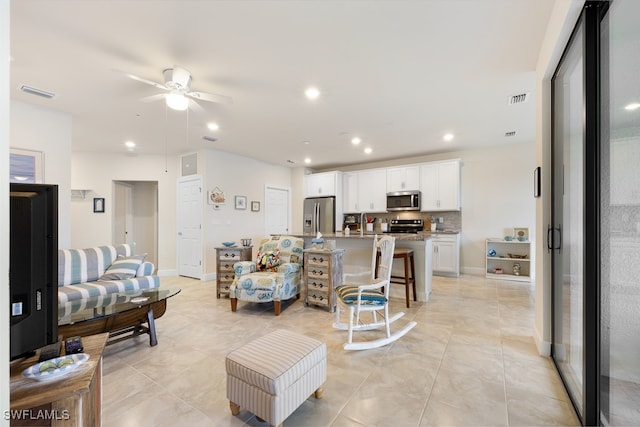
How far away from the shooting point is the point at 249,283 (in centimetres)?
340

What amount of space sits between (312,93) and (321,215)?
412 centimetres

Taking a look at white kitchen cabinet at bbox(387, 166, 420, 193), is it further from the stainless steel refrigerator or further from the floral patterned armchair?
the floral patterned armchair

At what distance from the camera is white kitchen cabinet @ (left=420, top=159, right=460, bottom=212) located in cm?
561

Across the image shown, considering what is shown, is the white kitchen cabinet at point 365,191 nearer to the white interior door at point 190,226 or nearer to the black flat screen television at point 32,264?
the white interior door at point 190,226

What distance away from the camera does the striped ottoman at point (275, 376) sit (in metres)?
1.45

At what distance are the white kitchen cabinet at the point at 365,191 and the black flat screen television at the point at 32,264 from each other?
598 cm

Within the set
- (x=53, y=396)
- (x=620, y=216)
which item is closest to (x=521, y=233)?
(x=620, y=216)

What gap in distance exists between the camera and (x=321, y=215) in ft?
22.9

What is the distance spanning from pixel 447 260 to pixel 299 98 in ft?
13.9

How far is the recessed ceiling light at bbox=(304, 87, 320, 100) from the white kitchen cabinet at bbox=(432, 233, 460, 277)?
3.84 m

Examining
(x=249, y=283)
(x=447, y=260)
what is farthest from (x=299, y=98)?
(x=447, y=260)

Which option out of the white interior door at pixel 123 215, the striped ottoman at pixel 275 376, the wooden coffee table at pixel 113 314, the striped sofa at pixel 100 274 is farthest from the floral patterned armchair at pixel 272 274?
the white interior door at pixel 123 215

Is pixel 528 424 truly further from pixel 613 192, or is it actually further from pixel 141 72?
pixel 141 72

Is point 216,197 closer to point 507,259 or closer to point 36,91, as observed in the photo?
point 36,91
